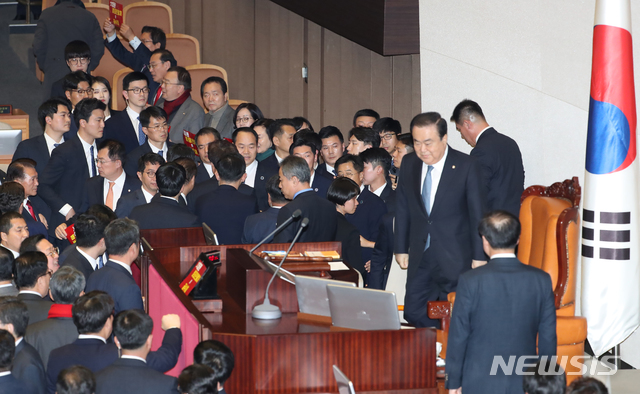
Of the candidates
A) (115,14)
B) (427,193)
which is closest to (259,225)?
(427,193)

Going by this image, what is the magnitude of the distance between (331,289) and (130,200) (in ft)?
8.08

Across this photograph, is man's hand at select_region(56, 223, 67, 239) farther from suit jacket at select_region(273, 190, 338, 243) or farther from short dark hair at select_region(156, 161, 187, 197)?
suit jacket at select_region(273, 190, 338, 243)

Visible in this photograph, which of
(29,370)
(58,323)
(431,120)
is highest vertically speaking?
(431,120)

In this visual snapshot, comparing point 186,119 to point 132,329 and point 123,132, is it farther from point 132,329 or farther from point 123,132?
point 132,329

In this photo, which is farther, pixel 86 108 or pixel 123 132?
pixel 123 132

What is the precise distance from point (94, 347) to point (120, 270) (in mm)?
652

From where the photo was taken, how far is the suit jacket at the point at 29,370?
110 inches

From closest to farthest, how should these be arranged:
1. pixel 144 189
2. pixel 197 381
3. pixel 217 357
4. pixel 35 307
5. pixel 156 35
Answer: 1. pixel 197 381
2. pixel 217 357
3. pixel 35 307
4. pixel 144 189
5. pixel 156 35

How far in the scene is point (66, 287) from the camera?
128 inches

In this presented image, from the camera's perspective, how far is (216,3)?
9.66 meters

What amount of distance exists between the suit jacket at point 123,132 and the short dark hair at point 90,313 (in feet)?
11.6

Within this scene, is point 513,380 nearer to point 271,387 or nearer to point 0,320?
point 271,387

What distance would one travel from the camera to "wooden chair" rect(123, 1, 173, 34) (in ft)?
29.8

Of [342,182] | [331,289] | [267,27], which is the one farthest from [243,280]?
[267,27]
